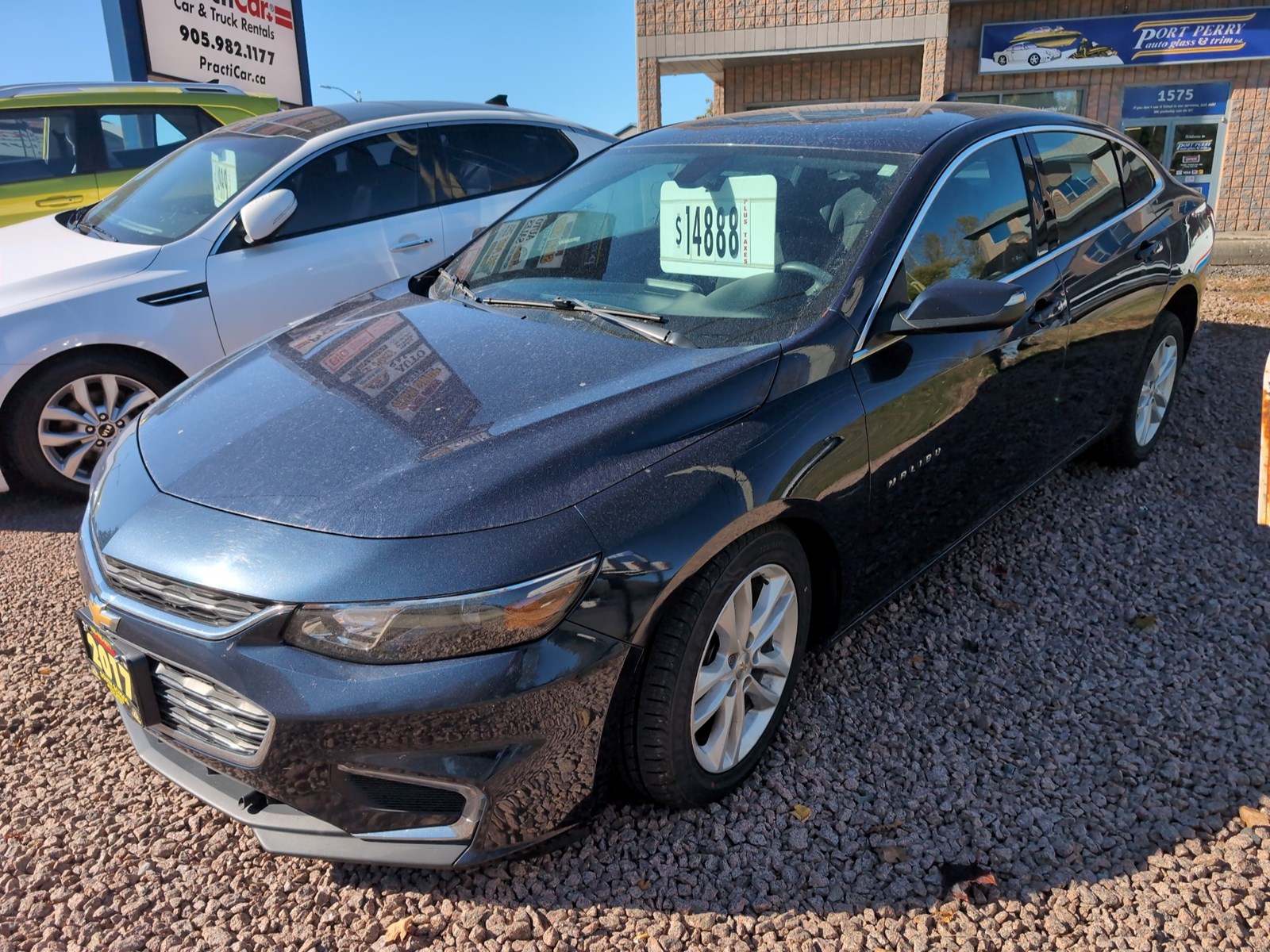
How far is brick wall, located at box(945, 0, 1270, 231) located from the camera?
592 inches

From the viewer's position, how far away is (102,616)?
2.20 m

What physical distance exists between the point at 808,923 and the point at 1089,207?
2.93 m

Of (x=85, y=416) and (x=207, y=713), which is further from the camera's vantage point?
(x=85, y=416)

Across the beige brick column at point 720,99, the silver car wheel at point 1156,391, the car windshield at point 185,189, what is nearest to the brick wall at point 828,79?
the beige brick column at point 720,99

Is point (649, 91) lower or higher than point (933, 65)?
lower

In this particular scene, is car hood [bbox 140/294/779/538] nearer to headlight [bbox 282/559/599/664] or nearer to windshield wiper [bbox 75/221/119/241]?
headlight [bbox 282/559/599/664]

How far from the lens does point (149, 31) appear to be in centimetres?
1120

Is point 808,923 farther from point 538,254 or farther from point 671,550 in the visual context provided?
point 538,254

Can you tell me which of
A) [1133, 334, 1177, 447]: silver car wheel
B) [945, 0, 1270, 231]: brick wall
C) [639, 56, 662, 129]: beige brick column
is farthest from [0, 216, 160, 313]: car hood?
[945, 0, 1270, 231]: brick wall

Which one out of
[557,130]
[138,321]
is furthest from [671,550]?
[557,130]

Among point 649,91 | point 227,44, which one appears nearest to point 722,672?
point 227,44

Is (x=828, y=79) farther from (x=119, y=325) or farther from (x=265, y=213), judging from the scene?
(x=119, y=325)

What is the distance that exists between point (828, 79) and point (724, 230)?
50.9 ft

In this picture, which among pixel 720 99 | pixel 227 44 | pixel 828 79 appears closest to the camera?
pixel 227 44
